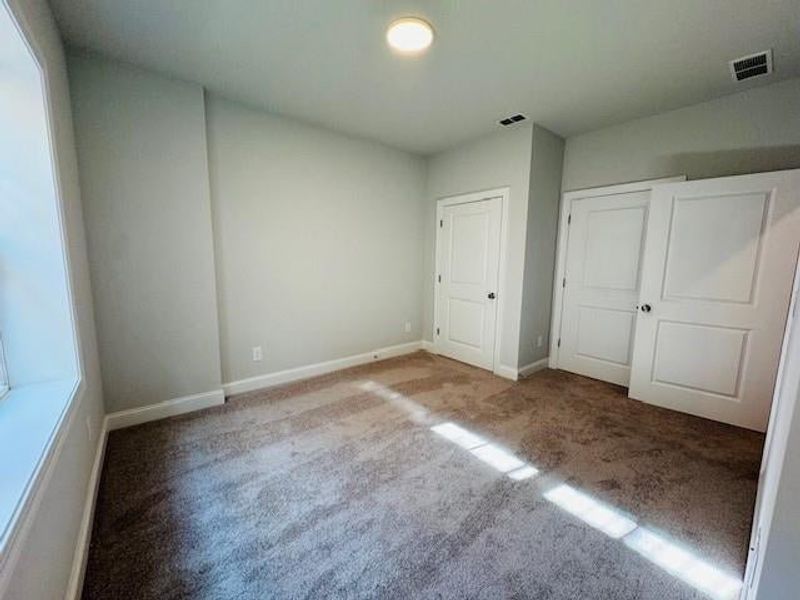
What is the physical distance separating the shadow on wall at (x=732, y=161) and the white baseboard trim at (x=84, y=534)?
4557 mm

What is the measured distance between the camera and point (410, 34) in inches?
73.1

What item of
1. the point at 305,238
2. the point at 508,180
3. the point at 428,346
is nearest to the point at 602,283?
the point at 508,180

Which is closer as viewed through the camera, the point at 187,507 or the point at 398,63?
the point at 187,507

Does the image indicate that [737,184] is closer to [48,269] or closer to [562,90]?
[562,90]

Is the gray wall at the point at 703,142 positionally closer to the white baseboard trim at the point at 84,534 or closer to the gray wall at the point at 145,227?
the gray wall at the point at 145,227

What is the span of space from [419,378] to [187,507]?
88.1 inches

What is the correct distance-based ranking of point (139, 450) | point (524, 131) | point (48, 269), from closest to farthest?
point (48, 269) → point (139, 450) → point (524, 131)

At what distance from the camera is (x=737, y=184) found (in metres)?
2.45

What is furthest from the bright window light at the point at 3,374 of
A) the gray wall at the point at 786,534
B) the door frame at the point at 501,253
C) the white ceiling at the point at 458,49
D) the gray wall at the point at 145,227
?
the door frame at the point at 501,253

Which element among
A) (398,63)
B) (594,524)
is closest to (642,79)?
(398,63)

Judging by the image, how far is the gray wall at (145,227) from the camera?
7.19ft

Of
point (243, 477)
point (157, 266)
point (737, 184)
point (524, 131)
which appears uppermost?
point (524, 131)

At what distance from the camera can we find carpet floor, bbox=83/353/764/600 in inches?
51.2

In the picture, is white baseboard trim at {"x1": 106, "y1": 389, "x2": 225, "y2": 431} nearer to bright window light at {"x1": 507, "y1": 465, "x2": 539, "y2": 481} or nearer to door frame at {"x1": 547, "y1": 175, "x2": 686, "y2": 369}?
bright window light at {"x1": 507, "y1": 465, "x2": 539, "y2": 481}
